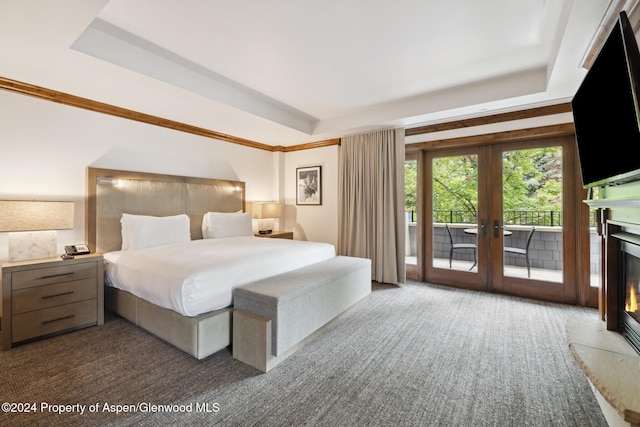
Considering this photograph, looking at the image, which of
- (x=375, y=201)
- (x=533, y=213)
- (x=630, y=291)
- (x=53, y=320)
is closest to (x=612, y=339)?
(x=630, y=291)

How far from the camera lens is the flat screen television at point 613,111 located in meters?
1.31

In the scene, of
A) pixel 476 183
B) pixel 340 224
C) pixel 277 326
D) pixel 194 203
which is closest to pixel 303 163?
pixel 340 224

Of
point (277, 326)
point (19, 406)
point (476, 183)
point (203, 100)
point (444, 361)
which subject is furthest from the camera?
point (476, 183)

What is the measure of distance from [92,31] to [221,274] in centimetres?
226

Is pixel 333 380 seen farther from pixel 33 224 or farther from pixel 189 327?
pixel 33 224

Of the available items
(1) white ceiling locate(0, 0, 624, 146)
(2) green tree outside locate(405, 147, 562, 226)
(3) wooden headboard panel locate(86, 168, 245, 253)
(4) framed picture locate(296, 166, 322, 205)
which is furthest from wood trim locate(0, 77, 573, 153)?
(3) wooden headboard panel locate(86, 168, 245, 253)

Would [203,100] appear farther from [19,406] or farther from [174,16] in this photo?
[19,406]

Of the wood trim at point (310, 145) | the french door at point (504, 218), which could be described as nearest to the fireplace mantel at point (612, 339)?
the french door at point (504, 218)

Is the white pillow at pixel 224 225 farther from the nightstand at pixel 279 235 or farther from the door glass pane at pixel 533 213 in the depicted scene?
the door glass pane at pixel 533 213

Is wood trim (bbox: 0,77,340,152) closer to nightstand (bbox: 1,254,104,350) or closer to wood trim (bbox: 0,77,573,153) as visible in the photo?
wood trim (bbox: 0,77,573,153)

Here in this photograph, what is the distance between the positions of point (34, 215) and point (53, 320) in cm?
98

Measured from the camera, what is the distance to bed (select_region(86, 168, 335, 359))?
7.09ft

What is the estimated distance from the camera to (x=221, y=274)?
2277mm

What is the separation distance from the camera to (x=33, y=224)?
2580 mm
